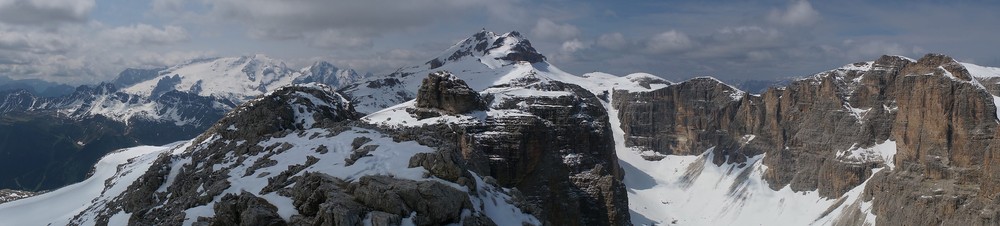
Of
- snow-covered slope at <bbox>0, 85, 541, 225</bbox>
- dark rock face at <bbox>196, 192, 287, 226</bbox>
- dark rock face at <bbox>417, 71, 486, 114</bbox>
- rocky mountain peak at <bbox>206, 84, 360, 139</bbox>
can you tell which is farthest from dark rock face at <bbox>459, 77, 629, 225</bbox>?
dark rock face at <bbox>196, 192, 287, 226</bbox>

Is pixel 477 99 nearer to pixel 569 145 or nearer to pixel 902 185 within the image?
pixel 569 145

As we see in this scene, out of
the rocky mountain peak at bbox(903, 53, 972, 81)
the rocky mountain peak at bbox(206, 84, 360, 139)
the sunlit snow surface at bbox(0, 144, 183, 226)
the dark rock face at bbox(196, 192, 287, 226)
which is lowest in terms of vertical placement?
the sunlit snow surface at bbox(0, 144, 183, 226)

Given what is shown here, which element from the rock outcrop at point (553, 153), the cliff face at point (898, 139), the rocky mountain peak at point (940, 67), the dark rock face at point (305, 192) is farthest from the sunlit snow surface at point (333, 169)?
the rocky mountain peak at point (940, 67)

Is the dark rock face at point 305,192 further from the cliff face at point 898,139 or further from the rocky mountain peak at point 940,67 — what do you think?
the rocky mountain peak at point 940,67

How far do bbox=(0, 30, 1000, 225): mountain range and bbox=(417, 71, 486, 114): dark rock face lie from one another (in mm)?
192

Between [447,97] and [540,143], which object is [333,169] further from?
[540,143]

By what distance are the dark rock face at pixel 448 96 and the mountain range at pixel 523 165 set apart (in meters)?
0.19

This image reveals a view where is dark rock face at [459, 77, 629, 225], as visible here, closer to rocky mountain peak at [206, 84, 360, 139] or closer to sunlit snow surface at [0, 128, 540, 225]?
rocky mountain peak at [206, 84, 360, 139]

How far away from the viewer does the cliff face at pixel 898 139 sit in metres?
112

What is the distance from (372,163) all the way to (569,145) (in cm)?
6265

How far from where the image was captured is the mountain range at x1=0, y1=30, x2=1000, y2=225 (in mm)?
29516

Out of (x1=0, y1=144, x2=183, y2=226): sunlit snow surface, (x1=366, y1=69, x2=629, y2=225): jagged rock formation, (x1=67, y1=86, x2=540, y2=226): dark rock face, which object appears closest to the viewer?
(x1=67, y1=86, x2=540, y2=226): dark rock face

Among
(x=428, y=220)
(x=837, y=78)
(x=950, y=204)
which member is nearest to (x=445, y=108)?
(x=428, y=220)

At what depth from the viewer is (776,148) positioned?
18088 cm
